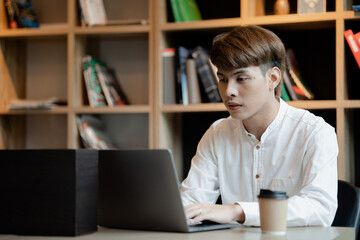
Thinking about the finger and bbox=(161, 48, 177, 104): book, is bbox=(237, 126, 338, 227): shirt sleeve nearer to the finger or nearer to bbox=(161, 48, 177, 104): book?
the finger

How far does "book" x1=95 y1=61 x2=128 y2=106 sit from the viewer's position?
316 cm

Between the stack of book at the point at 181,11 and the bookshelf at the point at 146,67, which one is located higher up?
the stack of book at the point at 181,11

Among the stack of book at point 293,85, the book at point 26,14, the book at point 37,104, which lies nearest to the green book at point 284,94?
the stack of book at point 293,85

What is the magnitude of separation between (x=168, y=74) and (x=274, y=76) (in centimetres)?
114

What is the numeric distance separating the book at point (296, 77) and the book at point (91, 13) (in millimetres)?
1005

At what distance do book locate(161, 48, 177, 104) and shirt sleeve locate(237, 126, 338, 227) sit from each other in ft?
4.30

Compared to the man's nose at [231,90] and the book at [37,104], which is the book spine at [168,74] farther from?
the man's nose at [231,90]

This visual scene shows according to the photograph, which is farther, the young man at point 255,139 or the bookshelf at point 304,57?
the bookshelf at point 304,57

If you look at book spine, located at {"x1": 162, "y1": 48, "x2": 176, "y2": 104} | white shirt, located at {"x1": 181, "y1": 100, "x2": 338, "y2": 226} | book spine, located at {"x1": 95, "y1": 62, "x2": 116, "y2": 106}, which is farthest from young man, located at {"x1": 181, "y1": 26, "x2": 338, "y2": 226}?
book spine, located at {"x1": 95, "y1": 62, "x2": 116, "y2": 106}

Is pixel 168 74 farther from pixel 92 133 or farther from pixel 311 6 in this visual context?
pixel 311 6

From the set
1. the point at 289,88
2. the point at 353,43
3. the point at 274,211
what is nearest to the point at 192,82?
the point at 289,88

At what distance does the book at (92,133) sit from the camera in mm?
3141

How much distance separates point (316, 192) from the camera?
1.57m


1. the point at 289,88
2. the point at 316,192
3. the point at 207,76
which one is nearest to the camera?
the point at 316,192
